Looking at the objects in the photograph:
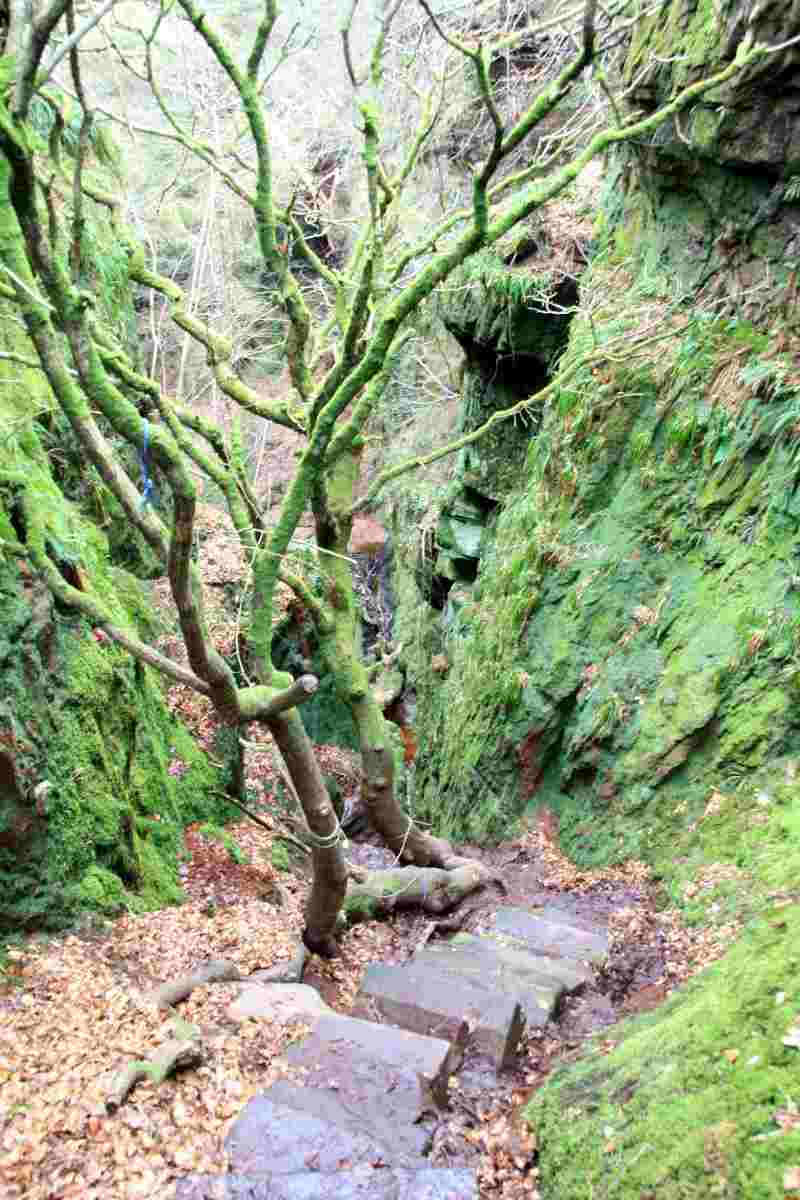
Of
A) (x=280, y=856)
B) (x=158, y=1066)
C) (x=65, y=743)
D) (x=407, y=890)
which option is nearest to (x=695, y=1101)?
(x=158, y=1066)

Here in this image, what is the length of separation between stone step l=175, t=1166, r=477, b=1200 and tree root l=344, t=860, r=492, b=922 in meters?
3.70

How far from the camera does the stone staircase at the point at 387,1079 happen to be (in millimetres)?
3158

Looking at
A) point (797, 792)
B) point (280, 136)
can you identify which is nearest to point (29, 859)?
point (797, 792)

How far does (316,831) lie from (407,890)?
6.77 feet

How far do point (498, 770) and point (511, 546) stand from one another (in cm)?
327

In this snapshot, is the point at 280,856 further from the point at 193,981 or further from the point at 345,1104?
the point at 345,1104

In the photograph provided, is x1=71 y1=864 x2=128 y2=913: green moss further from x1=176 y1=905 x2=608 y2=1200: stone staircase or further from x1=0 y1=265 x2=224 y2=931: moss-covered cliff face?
x1=176 y1=905 x2=608 y2=1200: stone staircase

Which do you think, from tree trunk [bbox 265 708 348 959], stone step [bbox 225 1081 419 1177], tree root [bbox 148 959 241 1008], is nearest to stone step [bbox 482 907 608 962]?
tree trunk [bbox 265 708 348 959]

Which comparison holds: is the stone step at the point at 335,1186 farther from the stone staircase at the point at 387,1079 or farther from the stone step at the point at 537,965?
the stone step at the point at 537,965

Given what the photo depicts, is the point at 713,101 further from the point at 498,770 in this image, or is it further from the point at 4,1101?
the point at 4,1101

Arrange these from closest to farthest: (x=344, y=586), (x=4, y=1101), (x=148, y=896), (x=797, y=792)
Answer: (x=4, y=1101), (x=797, y=792), (x=148, y=896), (x=344, y=586)

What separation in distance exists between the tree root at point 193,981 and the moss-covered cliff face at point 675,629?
2.13m

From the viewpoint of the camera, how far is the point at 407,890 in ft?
23.4

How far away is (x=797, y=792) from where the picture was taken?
555 cm
